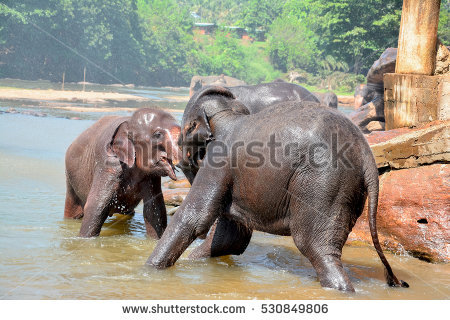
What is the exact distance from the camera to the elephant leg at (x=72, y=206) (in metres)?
7.62

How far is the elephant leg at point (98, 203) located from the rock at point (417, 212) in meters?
2.81

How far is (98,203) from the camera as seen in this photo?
637 cm

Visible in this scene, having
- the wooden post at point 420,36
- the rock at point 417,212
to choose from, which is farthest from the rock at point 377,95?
the rock at point 417,212

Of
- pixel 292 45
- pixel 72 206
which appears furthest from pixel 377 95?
pixel 292 45

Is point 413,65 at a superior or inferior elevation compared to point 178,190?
superior

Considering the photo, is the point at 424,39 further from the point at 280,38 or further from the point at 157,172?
the point at 280,38

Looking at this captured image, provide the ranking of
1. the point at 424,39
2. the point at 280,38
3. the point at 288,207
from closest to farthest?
the point at 288,207 < the point at 424,39 < the point at 280,38

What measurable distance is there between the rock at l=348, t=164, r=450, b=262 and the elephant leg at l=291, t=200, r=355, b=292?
186 centimetres

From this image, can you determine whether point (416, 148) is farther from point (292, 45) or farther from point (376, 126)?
point (292, 45)

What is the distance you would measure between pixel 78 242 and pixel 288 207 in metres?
2.57

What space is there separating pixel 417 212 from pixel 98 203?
321 cm

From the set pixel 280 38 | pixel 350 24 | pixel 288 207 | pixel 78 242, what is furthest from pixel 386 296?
pixel 280 38

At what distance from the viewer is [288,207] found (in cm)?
473

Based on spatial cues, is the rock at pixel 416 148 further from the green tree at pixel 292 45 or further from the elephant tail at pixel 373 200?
the green tree at pixel 292 45
